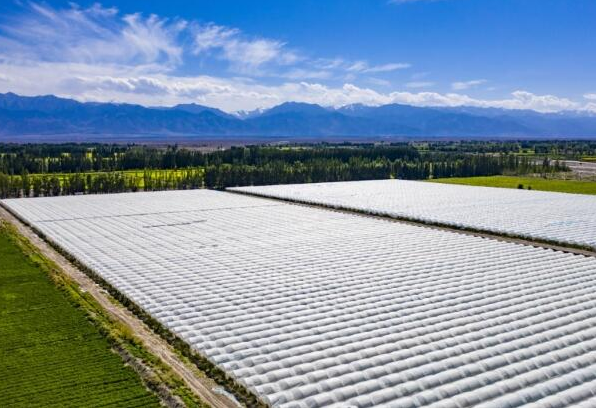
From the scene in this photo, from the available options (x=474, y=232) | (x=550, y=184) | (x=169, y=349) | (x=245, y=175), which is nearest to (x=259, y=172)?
(x=245, y=175)

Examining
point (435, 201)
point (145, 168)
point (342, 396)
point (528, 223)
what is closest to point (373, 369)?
point (342, 396)

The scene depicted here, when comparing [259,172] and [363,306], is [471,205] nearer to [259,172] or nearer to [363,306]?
[363,306]

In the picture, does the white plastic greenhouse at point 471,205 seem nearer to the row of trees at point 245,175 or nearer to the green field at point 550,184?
the green field at point 550,184

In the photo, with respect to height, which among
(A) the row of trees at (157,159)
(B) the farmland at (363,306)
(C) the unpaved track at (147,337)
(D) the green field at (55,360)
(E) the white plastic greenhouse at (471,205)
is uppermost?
(A) the row of trees at (157,159)

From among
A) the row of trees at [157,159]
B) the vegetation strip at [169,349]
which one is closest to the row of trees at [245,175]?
the row of trees at [157,159]

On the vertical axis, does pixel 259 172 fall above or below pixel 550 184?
above

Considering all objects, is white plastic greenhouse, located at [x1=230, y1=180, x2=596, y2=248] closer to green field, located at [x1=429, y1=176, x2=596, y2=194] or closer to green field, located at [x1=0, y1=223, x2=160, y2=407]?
green field, located at [x1=429, y1=176, x2=596, y2=194]

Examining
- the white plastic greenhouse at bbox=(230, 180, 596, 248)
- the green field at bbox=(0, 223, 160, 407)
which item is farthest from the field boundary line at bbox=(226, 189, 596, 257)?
→ the green field at bbox=(0, 223, 160, 407)

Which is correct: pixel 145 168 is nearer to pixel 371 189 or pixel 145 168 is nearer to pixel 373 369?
pixel 371 189
